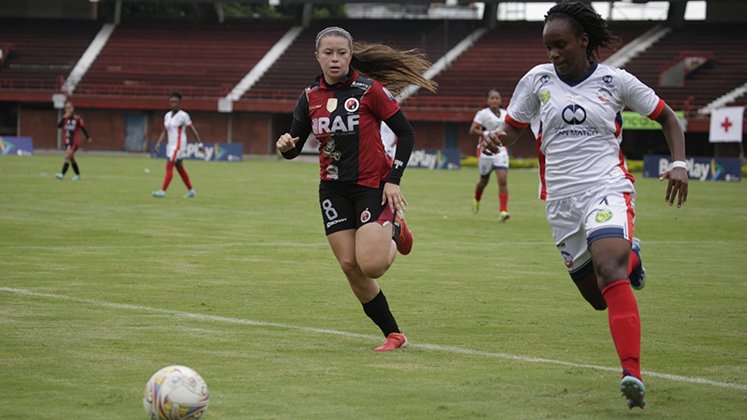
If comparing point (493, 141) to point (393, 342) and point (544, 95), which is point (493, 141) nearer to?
point (544, 95)

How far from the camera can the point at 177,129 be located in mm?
27734

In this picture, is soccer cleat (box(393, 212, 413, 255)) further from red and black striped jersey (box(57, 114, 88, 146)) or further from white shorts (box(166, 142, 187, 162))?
red and black striped jersey (box(57, 114, 88, 146))

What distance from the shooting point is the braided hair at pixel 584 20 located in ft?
24.3

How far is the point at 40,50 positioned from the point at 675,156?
208ft

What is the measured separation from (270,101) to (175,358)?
5340 cm

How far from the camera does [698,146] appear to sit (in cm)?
5594

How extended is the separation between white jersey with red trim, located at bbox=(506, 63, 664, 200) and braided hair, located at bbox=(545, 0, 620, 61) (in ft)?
0.60

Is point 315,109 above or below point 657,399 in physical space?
above

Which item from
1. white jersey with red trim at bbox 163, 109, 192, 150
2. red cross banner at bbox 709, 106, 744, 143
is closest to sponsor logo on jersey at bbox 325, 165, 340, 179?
white jersey with red trim at bbox 163, 109, 192, 150

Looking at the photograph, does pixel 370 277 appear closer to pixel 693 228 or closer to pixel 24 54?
pixel 693 228

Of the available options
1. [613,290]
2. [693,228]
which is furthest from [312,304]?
[693,228]

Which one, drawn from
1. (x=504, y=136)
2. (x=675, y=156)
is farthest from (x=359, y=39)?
(x=675, y=156)

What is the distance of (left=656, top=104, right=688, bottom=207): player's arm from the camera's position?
7184mm

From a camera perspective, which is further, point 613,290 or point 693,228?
point 693,228
